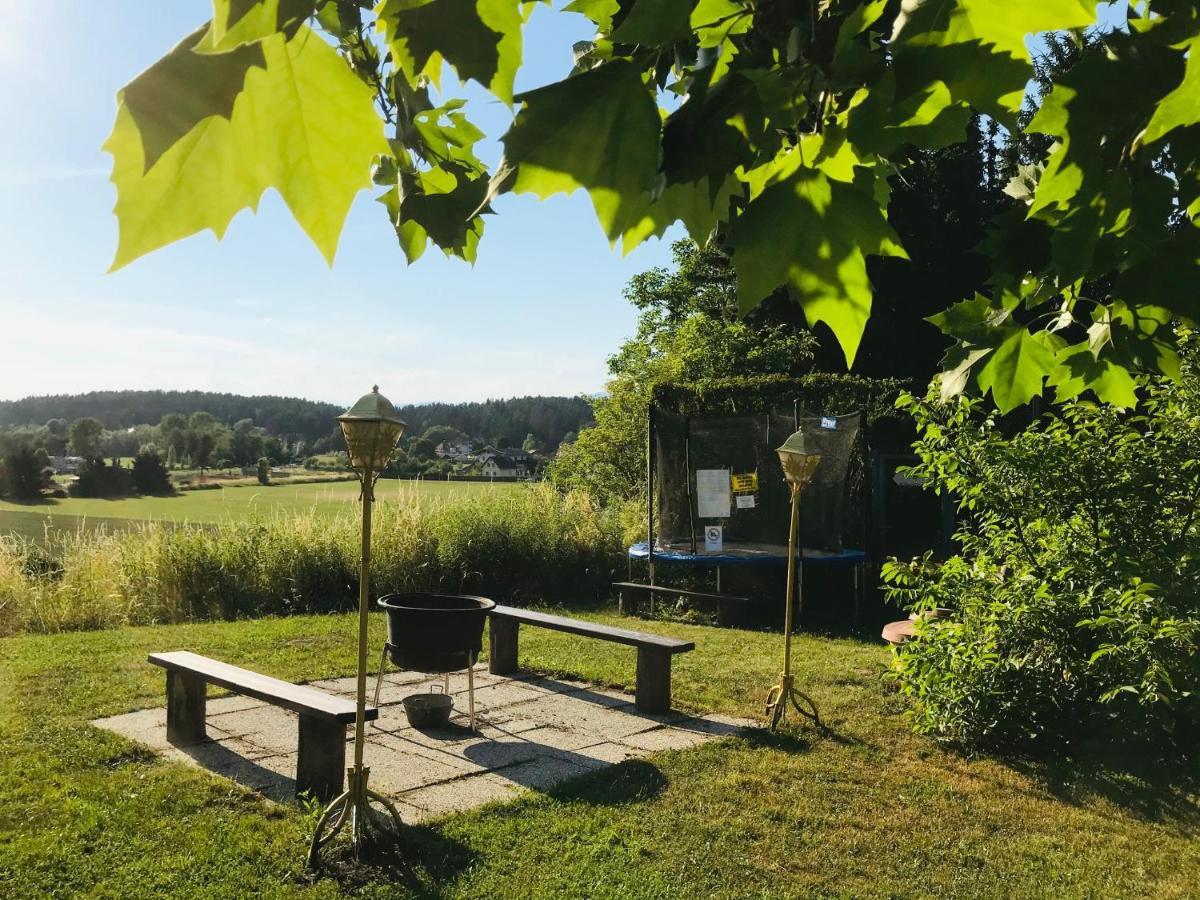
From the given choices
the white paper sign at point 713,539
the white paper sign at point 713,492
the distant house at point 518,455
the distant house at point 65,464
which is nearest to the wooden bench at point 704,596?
the white paper sign at point 713,539

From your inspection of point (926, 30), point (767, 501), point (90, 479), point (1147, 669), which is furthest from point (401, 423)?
point (90, 479)

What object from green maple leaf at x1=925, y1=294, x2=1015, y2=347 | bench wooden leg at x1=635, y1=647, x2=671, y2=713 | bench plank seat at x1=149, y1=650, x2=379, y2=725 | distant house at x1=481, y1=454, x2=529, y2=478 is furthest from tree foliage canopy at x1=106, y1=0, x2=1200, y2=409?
distant house at x1=481, y1=454, x2=529, y2=478

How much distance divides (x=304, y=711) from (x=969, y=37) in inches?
162

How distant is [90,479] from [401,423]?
13949 mm

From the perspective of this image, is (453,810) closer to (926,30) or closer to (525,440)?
(926,30)

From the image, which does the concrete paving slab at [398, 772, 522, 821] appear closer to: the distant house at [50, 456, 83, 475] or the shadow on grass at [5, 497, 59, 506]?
the shadow on grass at [5, 497, 59, 506]

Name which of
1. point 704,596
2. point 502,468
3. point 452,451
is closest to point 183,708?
point 704,596

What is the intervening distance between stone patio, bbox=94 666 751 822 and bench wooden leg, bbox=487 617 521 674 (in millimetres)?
531

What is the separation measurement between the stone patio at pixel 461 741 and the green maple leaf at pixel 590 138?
155 inches

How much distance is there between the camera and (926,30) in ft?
2.33

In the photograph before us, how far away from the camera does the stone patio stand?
4.52 metres

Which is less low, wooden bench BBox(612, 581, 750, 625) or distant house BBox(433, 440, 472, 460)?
distant house BBox(433, 440, 472, 460)

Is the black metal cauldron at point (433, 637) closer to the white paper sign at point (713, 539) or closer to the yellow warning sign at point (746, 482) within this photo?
the white paper sign at point (713, 539)

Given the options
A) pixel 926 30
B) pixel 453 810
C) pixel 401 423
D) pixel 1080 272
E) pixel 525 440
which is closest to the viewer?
pixel 926 30
